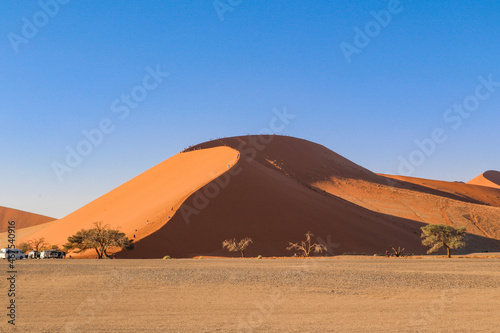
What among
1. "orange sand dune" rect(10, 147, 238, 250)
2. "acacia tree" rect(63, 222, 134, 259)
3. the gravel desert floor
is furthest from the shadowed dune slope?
the gravel desert floor

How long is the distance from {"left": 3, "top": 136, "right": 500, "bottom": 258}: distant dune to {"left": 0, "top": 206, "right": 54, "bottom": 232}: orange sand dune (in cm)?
5777

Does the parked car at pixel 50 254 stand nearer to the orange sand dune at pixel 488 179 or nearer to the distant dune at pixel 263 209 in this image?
the distant dune at pixel 263 209

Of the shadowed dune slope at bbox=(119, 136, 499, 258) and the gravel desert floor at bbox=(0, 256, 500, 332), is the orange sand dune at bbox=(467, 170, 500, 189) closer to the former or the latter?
the shadowed dune slope at bbox=(119, 136, 499, 258)

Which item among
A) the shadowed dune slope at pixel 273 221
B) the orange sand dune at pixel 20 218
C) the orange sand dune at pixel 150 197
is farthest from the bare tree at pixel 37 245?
the orange sand dune at pixel 20 218

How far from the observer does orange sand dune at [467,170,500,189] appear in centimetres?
15212

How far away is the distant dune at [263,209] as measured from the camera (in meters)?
46.2

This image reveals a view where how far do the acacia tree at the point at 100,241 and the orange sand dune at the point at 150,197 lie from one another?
215cm

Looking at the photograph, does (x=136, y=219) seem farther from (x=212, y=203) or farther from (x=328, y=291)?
(x=328, y=291)

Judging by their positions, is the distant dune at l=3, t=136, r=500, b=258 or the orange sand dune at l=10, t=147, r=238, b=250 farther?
the orange sand dune at l=10, t=147, r=238, b=250

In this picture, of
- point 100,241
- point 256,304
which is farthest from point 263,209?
point 256,304

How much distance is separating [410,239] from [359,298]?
44.8 meters

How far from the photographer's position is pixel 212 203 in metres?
50.6

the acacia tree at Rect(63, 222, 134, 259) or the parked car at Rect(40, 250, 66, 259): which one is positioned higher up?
the acacia tree at Rect(63, 222, 134, 259)

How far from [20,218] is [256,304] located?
420 ft
